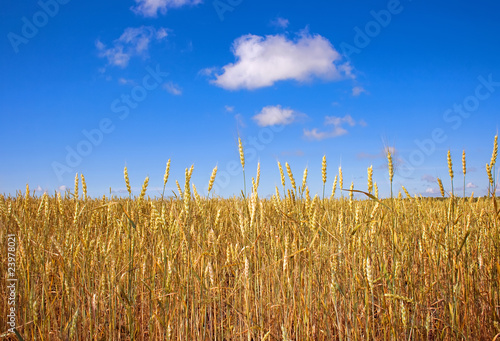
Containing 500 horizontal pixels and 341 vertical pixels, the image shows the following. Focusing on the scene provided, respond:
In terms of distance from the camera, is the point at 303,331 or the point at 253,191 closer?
the point at 303,331

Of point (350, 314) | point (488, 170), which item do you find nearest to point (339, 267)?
point (350, 314)

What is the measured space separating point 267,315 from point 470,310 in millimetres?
1299

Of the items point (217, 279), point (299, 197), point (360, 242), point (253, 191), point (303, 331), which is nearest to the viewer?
point (303, 331)

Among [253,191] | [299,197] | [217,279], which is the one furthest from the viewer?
[217,279]

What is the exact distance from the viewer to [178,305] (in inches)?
75.5

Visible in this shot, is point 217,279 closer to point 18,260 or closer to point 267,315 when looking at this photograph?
point 267,315

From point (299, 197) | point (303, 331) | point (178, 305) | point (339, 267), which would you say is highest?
point (299, 197)

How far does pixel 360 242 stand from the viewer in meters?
2.42

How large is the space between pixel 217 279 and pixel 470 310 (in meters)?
1.73

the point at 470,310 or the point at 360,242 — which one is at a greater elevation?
the point at 360,242

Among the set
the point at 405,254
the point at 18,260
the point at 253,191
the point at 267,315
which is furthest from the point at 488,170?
the point at 18,260

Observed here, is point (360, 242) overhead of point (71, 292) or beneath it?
overhead

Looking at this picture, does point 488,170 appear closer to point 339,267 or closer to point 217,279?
point 339,267

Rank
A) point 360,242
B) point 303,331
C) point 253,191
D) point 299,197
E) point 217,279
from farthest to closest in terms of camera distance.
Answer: point 217,279 < point 360,242 < point 299,197 < point 253,191 < point 303,331
